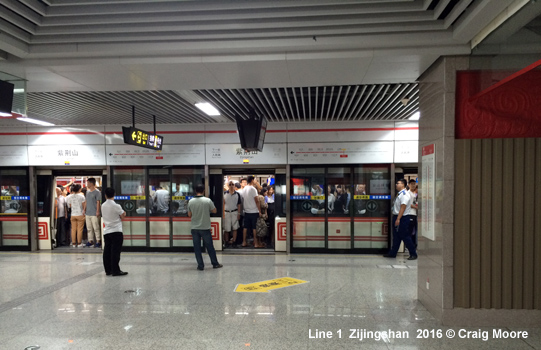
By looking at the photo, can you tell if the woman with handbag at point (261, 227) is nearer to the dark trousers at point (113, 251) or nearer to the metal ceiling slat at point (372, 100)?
the metal ceiling slat at point (372, 100)

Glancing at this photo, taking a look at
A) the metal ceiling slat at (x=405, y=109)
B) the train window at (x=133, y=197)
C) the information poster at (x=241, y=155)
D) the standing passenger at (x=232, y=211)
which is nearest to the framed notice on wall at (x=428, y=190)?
the metal ceiling slat at (x=405, y=109)

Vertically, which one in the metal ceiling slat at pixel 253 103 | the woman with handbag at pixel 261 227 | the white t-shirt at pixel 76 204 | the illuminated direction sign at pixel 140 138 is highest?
the metal ceiling slat at pixel 253 103

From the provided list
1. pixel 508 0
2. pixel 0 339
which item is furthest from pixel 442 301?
pixel 0 339

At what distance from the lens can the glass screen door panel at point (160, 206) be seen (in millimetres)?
8484

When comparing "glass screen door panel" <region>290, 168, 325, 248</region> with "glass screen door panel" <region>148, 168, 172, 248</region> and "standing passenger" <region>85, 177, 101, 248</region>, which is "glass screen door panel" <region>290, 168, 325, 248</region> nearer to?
"glass screen door panel" <region>148, 168, 172, 248</region>

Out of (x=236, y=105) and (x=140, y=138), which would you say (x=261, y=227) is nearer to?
(x=236, y=105)

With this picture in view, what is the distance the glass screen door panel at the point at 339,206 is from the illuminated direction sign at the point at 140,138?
370 centimetres

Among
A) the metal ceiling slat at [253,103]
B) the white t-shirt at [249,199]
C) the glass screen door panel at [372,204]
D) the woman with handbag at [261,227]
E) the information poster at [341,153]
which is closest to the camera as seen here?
the metal ceiling slat at [253,103]

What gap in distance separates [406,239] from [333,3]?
518 cm

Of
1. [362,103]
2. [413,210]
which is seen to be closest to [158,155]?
[362,103]

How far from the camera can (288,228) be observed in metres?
8.20

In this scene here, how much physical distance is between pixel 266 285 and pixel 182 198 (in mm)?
3706

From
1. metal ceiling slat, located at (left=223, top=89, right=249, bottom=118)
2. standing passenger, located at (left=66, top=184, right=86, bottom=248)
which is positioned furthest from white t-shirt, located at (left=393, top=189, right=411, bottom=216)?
standing passenger, located at (left=66, top=184, right=86, bottom=248)

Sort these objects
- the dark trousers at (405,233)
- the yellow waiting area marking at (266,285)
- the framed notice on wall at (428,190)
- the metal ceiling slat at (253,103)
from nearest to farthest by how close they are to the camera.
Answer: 1. the framed notice on wall at (428,190)
2. the yellow waiting area marking at (266,285)
3. the metal ceiling slat at (253,103)
4. the dark trousers at (405,233)
